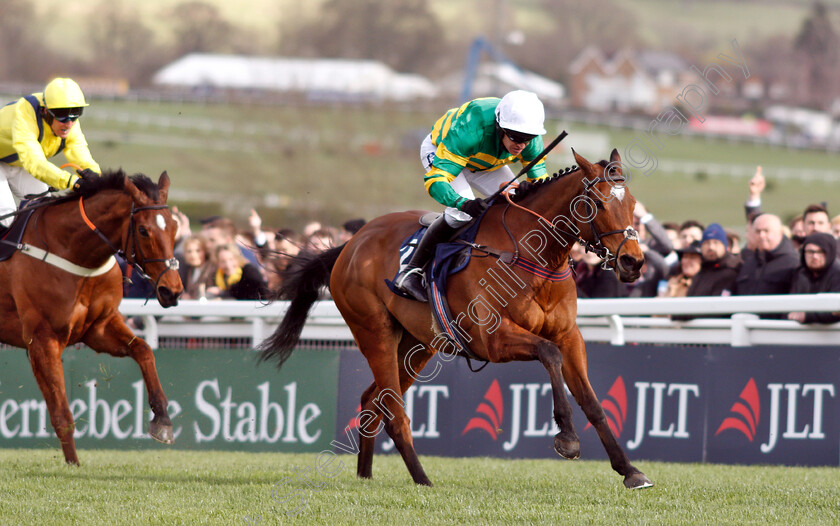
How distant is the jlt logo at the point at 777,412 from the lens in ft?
22.8

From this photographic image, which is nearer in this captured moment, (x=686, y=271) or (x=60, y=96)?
(x=60, y=96)

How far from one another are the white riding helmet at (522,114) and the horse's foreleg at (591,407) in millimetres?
1117

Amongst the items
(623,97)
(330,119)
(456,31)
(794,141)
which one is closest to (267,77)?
(330,119)

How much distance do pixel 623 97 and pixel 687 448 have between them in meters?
57.7

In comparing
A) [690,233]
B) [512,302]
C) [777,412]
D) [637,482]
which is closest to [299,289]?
[512,302]

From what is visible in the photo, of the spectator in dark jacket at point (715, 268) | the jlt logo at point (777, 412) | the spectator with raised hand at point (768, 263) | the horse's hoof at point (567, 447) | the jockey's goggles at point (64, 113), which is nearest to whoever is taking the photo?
the horse's hoof at point (567, 447)

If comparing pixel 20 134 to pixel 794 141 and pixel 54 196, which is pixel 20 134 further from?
pixel 794 141

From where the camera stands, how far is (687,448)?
739 centimetres

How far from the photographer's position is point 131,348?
672 cm

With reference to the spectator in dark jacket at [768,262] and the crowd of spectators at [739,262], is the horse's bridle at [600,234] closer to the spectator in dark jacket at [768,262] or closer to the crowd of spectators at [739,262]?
the crowd of spectators at [739,262]

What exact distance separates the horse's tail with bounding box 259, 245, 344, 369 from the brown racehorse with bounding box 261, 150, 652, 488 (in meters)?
0.02

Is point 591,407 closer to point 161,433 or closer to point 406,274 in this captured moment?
point 406,274

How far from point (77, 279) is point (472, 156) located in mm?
2658

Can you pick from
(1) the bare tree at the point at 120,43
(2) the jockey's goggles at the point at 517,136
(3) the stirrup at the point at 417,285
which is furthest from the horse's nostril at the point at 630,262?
(1) the bare tree at the point at 120,43
